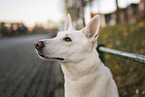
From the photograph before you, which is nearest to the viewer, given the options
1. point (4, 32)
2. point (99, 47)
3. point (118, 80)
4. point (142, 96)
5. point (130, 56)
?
point (130, 56)

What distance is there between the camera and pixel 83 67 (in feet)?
6.06

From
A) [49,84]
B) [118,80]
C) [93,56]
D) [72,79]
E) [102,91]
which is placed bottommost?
[49,84]

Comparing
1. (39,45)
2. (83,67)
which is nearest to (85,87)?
(83,67)

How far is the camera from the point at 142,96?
2.43m

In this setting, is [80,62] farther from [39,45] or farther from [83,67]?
[39,45]

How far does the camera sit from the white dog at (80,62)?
5.92ft

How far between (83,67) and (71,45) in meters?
0.38

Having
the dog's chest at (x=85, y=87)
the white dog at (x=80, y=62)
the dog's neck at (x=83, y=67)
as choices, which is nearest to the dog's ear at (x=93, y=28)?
the white dog at (x=80, y=62)

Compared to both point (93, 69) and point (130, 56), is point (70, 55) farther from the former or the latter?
point (130, 56)

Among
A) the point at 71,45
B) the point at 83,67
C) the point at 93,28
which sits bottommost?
the point at 83,67

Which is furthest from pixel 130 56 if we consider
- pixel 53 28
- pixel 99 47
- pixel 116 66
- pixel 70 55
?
pixel 53 28

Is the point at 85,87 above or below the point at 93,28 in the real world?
below

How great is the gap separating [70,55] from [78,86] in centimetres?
46

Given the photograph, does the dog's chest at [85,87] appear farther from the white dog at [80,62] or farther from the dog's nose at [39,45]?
the dog's nose at [39,45]
